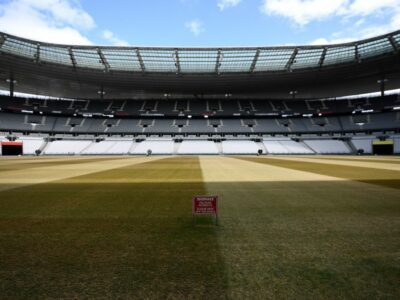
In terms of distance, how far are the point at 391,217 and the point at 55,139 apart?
3076 inches

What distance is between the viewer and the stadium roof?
50.4 m

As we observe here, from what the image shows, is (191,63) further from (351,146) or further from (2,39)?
(351,146)

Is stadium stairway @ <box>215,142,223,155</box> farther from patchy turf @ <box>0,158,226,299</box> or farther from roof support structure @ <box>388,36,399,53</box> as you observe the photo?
patchy turf @ <box>0,158,226,299</box>

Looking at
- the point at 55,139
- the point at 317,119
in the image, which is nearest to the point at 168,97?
the point at 55,139

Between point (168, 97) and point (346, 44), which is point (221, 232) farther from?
point (168, 97)

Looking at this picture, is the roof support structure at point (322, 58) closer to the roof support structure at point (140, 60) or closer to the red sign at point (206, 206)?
the roof support structure at point (140, 60)

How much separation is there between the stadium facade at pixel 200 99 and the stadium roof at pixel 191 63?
0.66 ft

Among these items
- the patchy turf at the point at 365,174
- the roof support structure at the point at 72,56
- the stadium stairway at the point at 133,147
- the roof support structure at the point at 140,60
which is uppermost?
the roof support structure at the point at 72,56

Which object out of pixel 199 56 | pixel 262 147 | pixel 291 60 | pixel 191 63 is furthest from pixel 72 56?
pixel 262 147

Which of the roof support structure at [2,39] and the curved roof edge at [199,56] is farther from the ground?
the roof support structure at [2,39]

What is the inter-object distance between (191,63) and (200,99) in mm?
29630

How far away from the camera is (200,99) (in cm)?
8662

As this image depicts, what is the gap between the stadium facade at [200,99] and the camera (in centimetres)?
5303

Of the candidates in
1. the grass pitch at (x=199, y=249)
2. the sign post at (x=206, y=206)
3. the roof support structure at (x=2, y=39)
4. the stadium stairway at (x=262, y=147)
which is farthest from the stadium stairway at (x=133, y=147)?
the sign post at (x=206, y=206)
